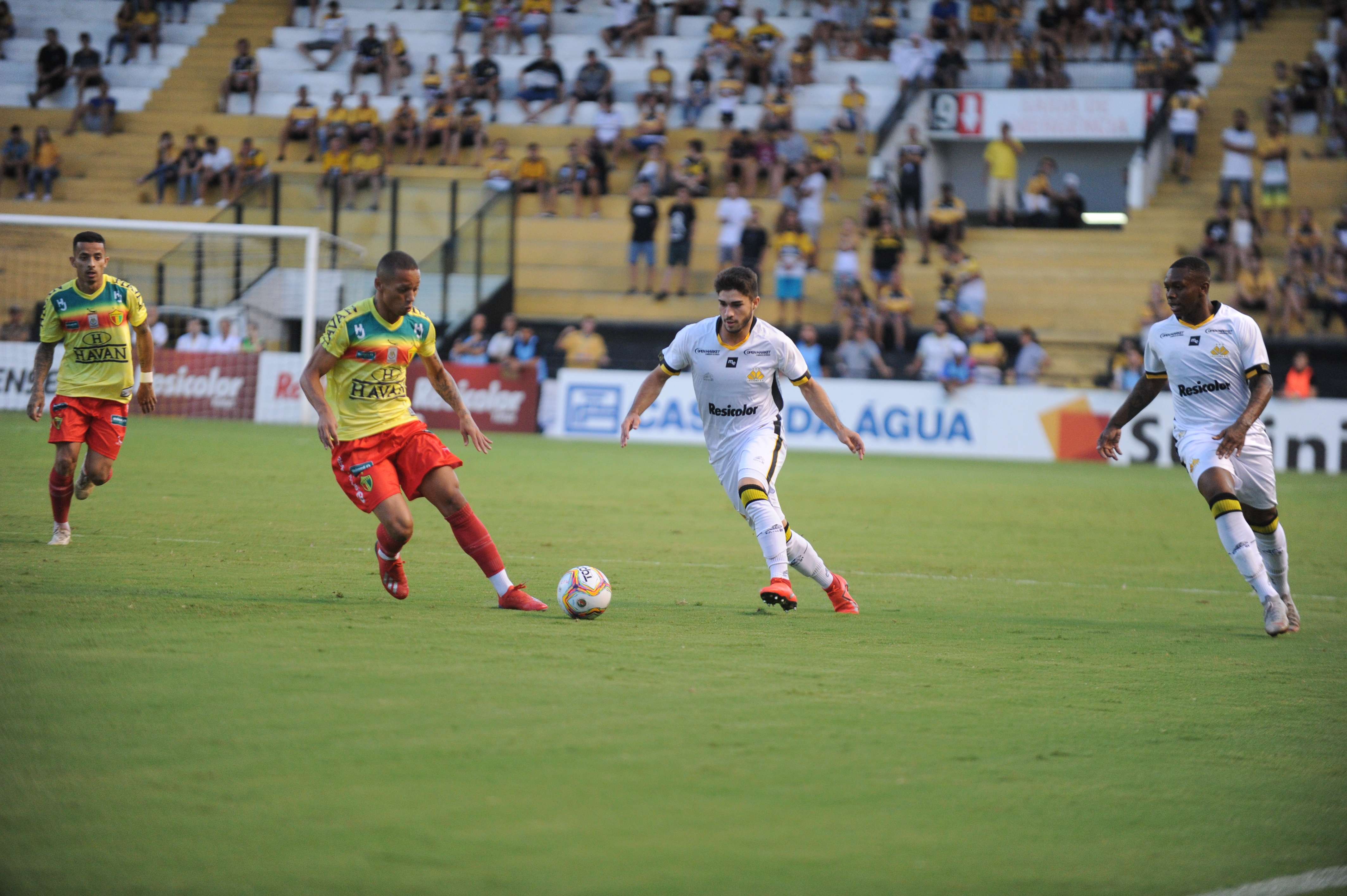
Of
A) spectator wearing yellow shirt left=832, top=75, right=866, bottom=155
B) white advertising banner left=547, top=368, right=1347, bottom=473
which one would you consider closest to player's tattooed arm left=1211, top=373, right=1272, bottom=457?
white advertising banner left=547, top=368, right=1347, bottom=473

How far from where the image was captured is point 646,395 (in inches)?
356

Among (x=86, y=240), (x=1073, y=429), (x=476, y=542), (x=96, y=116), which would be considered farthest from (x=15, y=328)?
(x=476, y=542)

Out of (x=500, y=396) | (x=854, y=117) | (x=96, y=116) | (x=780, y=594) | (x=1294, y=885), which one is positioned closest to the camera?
(x=1294, y=885)

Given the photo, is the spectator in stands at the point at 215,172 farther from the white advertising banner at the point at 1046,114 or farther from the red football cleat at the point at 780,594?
the red football cleat at the point at 780,594

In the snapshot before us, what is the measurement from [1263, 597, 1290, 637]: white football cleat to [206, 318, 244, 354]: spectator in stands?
21.1 metres

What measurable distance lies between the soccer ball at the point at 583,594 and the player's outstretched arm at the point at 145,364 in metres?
4.31

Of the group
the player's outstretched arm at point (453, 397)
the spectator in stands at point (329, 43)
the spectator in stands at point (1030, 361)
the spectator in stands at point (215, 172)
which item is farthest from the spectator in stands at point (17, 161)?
the player's outstretched arm at point (453, 397)

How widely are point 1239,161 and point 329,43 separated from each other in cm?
2238

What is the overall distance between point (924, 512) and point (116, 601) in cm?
968

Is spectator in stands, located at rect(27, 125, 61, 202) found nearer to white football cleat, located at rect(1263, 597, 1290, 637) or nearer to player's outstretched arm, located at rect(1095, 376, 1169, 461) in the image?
player's outstretched arm, located at rect(1095, 376, 1169, 461)

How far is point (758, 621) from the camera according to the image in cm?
811

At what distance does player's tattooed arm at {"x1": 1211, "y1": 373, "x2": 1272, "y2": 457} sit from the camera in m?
8.32

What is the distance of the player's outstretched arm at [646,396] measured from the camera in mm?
8711

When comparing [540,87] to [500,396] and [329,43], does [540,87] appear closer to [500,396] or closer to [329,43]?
[329,43]
